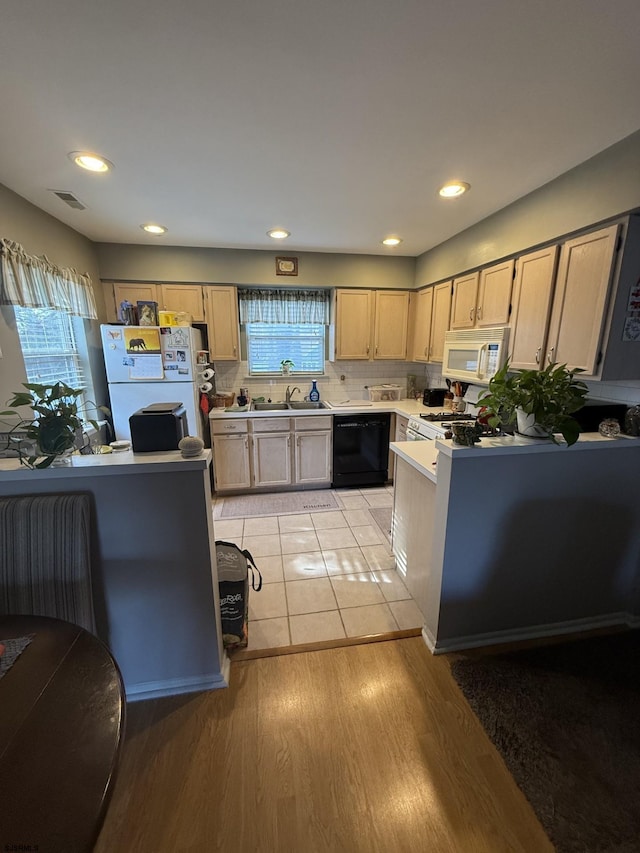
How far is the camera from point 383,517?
3125 millimetres

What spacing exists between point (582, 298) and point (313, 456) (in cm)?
256

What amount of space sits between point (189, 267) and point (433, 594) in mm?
3492

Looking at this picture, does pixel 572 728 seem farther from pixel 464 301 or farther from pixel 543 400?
pixel 464 301

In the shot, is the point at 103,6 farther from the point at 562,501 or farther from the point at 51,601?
the point at 562,501

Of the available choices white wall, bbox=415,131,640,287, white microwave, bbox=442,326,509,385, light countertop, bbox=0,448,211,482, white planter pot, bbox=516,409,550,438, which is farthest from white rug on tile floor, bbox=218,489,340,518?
white wall, bbox=415,131,640,287

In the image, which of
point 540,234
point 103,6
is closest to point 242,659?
point 103,6

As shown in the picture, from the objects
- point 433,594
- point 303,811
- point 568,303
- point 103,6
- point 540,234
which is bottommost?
point 303,811

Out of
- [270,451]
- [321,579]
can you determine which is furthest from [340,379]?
[321,579]

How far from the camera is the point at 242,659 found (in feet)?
5.67

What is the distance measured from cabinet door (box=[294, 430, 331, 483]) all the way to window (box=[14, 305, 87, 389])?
2.06m

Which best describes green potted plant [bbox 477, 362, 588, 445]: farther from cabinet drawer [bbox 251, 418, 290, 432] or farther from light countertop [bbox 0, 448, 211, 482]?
cabinet drawer [bbox 251, 418, 290, 432]

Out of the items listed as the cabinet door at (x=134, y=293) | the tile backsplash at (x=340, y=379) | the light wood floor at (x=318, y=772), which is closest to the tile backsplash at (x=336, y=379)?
the tile backsplash at (x=340, y=379)

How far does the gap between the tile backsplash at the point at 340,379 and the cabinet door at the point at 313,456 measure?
2.36ft

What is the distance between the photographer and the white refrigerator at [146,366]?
2.88 m
